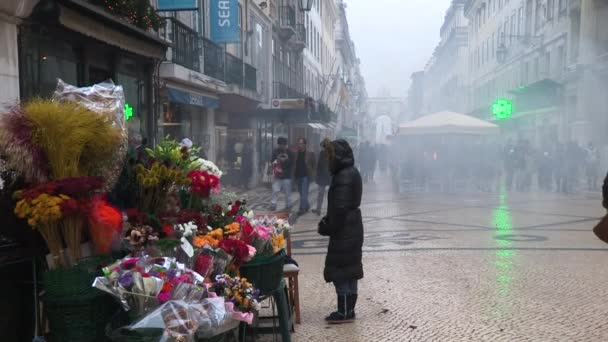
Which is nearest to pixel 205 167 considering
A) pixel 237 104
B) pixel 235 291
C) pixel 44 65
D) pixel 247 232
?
pixel 247 232

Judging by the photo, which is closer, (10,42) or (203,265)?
(203,265)

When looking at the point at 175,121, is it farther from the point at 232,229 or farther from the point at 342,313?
the point at 232,229

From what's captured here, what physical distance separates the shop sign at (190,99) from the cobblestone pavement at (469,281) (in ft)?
14.1

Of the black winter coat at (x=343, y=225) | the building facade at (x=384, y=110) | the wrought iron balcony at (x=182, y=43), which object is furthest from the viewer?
the building facade at (x=384, y=110)

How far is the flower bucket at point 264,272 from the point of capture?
147 inches

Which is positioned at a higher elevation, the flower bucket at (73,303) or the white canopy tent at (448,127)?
the white canopy tent at (448,127)

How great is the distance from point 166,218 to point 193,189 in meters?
0.40

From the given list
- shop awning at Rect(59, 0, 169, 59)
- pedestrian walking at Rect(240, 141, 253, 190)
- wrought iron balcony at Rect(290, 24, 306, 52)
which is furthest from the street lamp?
shop awning at Rect(59, 0, 169, 59)

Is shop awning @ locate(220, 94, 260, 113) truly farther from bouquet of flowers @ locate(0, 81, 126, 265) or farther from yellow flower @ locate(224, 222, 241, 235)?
bouquet of flowers @ locate(0, 81, 126, 265)

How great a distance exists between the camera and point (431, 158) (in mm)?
21203

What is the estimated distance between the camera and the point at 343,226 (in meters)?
5.02

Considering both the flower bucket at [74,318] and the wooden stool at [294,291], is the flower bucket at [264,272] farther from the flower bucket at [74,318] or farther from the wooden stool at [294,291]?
the flower bucket at [74,318]

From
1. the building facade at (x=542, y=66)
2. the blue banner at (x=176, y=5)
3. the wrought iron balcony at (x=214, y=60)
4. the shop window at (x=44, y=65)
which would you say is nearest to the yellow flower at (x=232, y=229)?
the shop window at (x=44, y=65)

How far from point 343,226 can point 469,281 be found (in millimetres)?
2172
